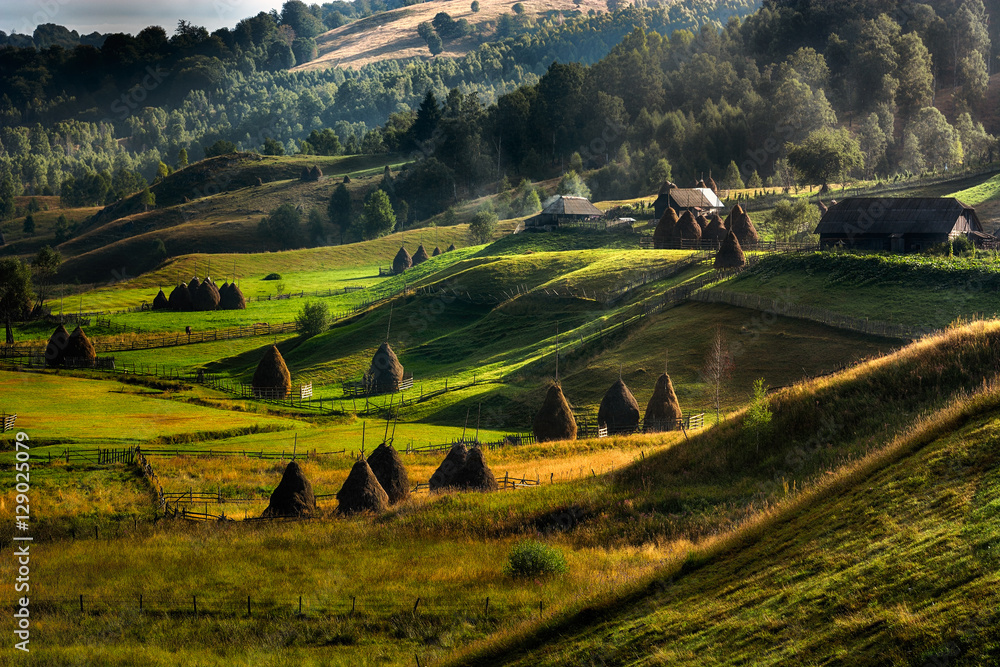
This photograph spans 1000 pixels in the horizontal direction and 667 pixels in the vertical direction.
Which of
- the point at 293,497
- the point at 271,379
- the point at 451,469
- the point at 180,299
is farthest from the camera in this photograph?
the point at 180,299

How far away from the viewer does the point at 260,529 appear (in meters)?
33.2

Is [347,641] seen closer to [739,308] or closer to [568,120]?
[739,308]

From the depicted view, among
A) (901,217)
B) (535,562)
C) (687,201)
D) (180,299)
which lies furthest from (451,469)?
(180,299)

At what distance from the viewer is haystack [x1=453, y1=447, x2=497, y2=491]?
37219mm

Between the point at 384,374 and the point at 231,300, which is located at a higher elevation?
the point at 231,300

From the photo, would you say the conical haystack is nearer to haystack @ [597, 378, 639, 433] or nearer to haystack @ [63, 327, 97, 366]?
haystack @ [597, 378, 639, 433]

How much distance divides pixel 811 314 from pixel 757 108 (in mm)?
103307

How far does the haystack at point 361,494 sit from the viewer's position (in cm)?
3500

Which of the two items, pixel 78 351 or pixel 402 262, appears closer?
pixel 78 351

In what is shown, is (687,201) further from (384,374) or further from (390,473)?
(390,473)

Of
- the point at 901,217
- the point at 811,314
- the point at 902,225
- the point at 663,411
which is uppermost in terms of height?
the point at 901,217

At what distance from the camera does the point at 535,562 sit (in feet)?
83.8

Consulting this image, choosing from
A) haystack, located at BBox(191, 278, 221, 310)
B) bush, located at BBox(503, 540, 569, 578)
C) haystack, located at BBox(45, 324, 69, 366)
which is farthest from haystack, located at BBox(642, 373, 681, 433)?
haystack, located at BBox(191, 278, 221, 310)

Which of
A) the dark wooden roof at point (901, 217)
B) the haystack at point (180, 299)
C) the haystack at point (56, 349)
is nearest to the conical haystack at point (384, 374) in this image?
the haystack at point (56, 349)
